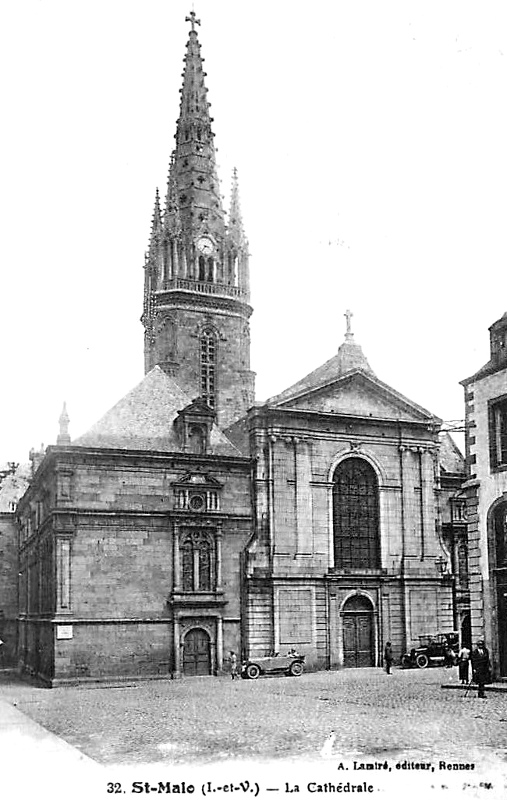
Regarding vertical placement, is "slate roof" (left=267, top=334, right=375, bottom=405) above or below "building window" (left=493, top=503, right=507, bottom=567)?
above

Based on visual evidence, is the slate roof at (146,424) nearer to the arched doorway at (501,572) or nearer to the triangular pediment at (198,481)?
the triangular pediment at (198,481)

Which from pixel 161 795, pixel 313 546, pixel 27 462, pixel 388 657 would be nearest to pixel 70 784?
pixel 161 795

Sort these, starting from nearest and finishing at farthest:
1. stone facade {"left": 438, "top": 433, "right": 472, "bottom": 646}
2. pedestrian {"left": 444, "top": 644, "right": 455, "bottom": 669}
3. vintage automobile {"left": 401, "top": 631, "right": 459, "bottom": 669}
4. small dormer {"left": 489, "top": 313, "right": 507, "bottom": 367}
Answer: small dormer {"left": 489, "top": 313, "right": 507, "bottom": 367}
vintage automobile {"left": 401, "top": 631, "right": 459, "bottom": 669}
pedestrian {"left": 444, "top": 644, "right": 455, "bottom": 669}
stone facade {"left": 438, "top": 433, "right": 472, "bottom": 646}

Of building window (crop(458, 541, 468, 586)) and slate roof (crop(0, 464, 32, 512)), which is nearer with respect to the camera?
building window (crop(458, 541, 468, 586))

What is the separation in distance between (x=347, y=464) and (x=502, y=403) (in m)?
13.8

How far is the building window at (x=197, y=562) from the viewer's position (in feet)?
118

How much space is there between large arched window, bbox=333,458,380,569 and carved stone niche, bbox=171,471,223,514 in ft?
16.2

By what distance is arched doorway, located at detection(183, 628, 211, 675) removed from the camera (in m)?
35.4

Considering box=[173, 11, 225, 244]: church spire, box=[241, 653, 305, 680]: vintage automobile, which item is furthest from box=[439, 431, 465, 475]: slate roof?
box=[173, 11, 225, 244]: church spire

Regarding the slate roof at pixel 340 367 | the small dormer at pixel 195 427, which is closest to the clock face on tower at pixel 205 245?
the slate roof at pixel 340 367

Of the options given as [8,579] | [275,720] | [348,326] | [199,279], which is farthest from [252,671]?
[199,279]

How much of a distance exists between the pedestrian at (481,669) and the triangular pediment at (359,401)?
16.1 metres

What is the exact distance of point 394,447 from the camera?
40.2 metres

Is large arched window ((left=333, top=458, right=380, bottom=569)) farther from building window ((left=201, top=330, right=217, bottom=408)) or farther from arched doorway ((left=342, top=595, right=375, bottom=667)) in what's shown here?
building window ((left=201, top=330, right=217, bottom=408))
